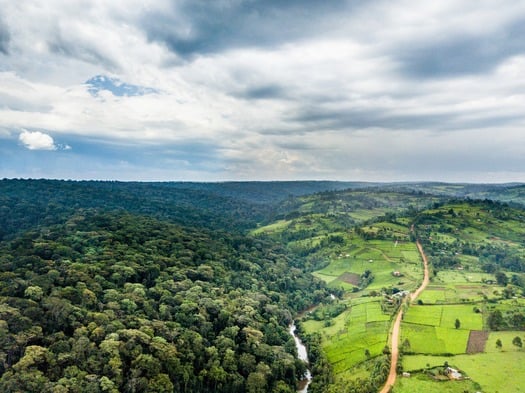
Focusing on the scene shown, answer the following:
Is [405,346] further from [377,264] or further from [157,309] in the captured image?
[377,264]

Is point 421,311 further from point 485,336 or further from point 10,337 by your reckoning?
point 10,337

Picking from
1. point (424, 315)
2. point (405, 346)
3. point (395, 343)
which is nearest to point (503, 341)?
point (424, 315)

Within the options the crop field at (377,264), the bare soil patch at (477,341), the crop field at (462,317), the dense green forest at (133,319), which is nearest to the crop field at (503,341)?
the bare soil patch at (477,341)

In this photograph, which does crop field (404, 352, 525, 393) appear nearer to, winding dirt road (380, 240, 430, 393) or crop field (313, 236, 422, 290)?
winding dirt road (380, 240, 430, 393)

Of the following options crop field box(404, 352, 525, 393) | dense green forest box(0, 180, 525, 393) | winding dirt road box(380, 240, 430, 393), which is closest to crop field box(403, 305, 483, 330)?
winding dirt road box(380, 240, 430, 393)

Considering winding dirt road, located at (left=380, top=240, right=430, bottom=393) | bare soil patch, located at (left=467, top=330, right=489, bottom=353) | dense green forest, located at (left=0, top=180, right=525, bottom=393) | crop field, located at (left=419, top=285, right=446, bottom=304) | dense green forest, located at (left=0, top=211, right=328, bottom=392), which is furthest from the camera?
crop field, located at (left=419, top=285, right=446, bottom=304)

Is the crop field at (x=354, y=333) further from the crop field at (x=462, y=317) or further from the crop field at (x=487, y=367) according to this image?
the crop field at (x=462, y=317)
